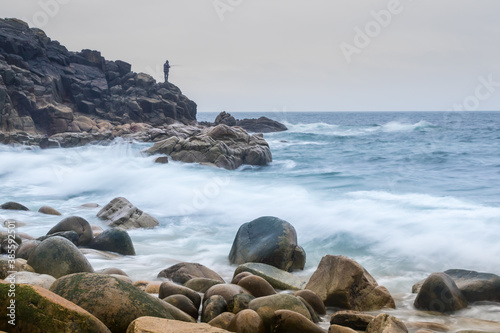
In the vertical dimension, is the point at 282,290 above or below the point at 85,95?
below

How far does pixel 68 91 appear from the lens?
3694 centimetres

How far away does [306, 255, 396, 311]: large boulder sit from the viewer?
4.52 m

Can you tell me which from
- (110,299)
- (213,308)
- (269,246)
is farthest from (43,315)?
(269,246)

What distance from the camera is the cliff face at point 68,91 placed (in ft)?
96.9

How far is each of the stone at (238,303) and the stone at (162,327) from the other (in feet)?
2.60

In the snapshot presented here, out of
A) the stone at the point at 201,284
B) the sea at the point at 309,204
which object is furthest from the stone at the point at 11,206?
the stone at the point at 201,284

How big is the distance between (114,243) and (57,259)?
185 centimetres

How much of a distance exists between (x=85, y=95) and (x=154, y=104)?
586cm

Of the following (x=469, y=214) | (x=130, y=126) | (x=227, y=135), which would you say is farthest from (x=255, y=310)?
(x=130, y=126)

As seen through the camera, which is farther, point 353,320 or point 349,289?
point 349,289

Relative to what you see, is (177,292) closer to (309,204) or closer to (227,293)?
(227,293)

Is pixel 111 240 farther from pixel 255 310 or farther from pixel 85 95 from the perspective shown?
pixel 85 95

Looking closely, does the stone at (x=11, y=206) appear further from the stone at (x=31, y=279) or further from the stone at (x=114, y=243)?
the stone at (x=31, y=279)

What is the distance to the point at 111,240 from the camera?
6.50 metres
